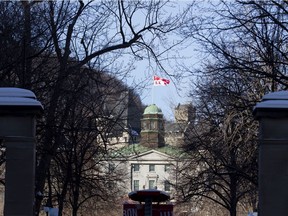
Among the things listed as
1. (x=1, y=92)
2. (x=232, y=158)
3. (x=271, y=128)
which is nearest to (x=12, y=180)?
(x=1, y=92)

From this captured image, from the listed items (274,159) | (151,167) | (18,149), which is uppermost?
(18,149)

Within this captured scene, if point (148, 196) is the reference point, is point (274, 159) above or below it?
above

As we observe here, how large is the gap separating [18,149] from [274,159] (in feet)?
17.6

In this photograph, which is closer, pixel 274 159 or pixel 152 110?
pixel 274 159

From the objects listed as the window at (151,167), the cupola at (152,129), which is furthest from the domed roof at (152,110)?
the window at (151,167)

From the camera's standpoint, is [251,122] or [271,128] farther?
[251,122]

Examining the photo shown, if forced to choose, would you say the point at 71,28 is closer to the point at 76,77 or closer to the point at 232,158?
the point at 76,77

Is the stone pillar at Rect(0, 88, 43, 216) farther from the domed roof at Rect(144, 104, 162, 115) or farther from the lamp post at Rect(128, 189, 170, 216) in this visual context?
the domed roof at Rect(144, 104, 162, 115)

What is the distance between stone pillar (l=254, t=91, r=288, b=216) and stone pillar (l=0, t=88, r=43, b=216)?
481 centimetres

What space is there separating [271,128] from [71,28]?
38.6 feet

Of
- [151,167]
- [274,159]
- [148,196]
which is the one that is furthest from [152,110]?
[274,159]

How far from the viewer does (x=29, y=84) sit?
2288 cm

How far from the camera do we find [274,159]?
16891 mm

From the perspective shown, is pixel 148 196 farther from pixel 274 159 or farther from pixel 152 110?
pixel 152 110
